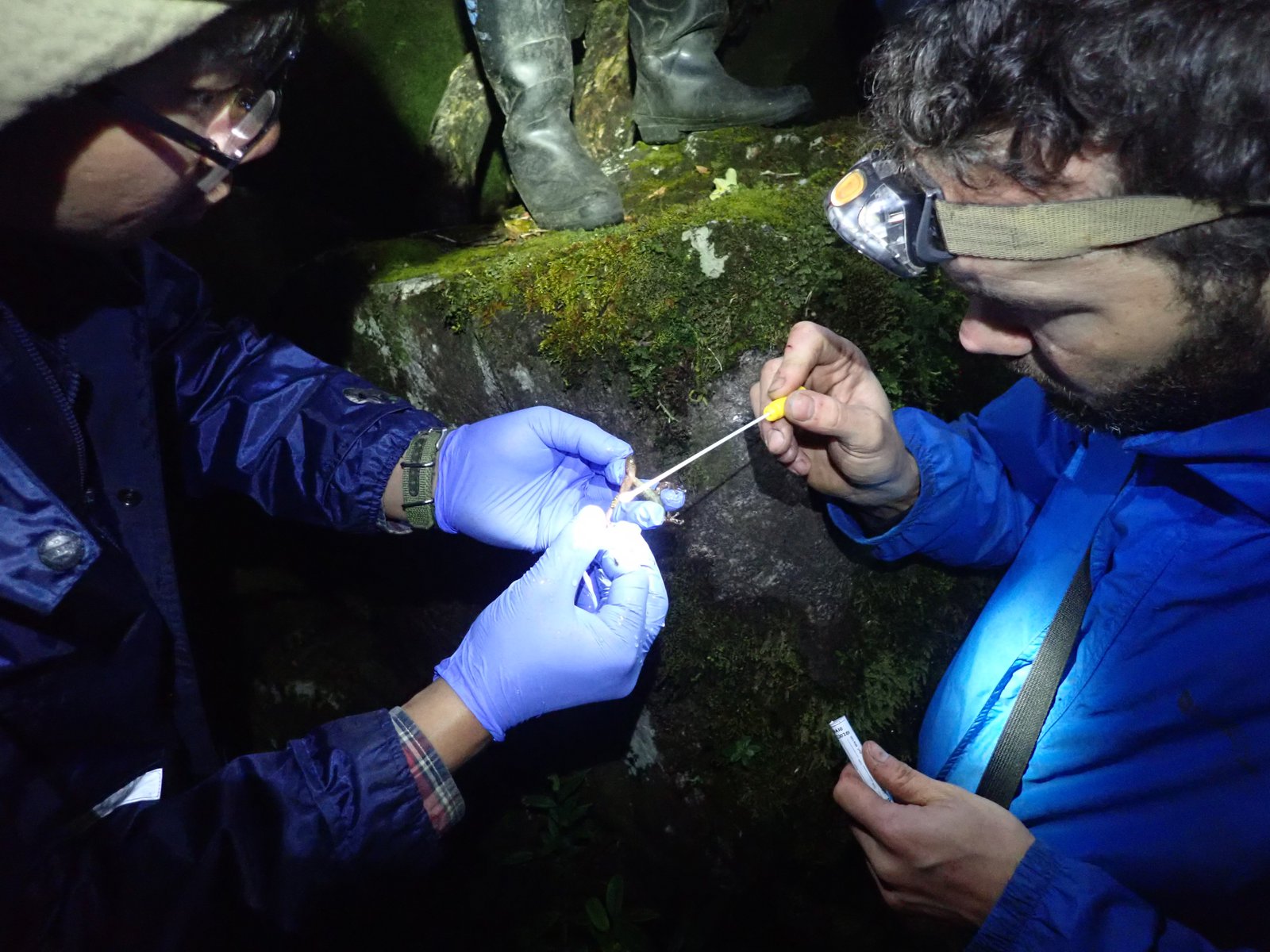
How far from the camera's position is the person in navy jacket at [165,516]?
146cm

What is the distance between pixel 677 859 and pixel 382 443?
2.11 m

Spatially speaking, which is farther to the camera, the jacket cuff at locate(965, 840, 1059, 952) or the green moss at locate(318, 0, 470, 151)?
the green moss at locate(318, 0, 470, 151)

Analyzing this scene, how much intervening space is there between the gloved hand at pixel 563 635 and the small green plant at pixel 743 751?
571mm

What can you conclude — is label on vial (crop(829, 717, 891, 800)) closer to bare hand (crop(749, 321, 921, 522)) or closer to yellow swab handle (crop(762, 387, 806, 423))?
bare hand (crop(749, 321, 921, 522))

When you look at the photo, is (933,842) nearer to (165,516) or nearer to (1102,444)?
(1102,444)

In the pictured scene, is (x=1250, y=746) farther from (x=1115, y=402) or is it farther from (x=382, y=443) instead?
(x=382, y=443)

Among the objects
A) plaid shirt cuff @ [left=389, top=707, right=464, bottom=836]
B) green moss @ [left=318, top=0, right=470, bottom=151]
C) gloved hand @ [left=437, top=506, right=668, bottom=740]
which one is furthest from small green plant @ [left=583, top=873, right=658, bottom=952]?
green moss @ [left=318, top=0, right=470, bottom=151]

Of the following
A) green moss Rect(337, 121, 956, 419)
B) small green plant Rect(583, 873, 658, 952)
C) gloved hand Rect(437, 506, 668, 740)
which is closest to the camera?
gloved hand Rect(437, 506, 668, 740)

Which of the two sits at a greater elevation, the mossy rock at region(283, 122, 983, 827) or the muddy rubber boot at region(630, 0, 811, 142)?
the muddy rubber boot at region(630, 0, 811, 142)

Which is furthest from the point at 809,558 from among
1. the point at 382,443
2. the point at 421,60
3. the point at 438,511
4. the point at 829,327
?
the point at 421,60

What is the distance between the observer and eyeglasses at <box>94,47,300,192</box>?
1.53 meters

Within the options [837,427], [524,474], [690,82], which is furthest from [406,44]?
[837,427]

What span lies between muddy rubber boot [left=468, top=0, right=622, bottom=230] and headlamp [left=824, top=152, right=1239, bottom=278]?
56.5 inches

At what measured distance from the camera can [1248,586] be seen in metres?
1.57
